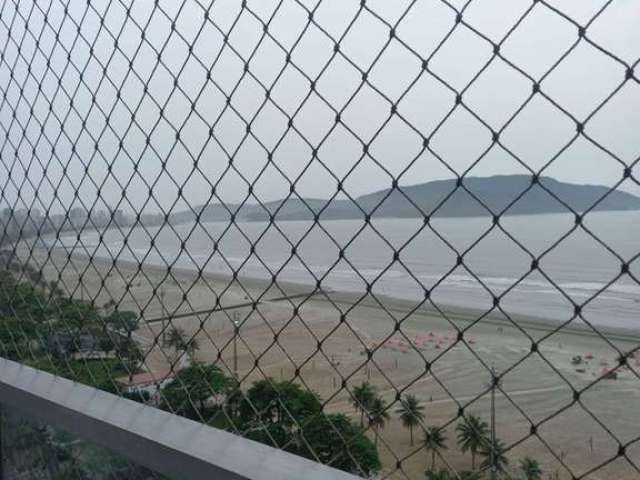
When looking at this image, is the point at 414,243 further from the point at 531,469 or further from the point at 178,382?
the point at 178,382

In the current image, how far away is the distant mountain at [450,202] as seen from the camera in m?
0.80

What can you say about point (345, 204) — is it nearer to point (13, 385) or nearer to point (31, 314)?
point (13, 385)

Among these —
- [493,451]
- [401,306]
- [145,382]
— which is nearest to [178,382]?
[145,382]

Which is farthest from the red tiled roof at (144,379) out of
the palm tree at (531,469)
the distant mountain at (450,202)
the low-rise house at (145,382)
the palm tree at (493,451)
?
the palm tree at (531,469)

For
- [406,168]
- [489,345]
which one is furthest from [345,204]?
[489,345]

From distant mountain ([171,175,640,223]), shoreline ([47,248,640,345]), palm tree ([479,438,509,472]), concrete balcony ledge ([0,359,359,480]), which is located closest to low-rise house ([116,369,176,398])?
concrete balcony ledge ([0,359,359,480])

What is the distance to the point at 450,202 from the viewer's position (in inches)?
35.8

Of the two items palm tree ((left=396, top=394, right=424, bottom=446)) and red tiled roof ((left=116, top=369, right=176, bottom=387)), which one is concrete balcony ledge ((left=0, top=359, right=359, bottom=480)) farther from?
palm tree ((left=396, top=394, right=424, bottom=446))

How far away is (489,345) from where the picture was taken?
4523 millimetres

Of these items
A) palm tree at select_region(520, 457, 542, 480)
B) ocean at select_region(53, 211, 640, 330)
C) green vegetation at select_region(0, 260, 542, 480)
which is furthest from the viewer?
palm tree at select_region(520, 457, 542, 480)

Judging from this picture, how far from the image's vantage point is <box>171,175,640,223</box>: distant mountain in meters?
0.80

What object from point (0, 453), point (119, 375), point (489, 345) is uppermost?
point (119, 375)

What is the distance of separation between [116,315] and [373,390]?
0.81 m

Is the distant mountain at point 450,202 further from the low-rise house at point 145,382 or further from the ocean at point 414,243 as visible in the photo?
the low-rise house at point 145,382
